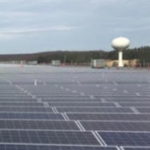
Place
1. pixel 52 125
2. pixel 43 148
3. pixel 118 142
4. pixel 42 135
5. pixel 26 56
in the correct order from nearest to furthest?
pixel 43 148, pixel 118 142, pixel 42 135, pixel 52 125, pixel 26 56

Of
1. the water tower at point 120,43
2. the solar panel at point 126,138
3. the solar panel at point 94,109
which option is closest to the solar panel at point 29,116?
the solar panel at point 94,109

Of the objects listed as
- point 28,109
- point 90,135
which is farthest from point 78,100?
point 90,135

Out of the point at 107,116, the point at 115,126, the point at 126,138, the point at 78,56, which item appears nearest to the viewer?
the point at 126,138

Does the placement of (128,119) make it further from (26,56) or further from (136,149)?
(26,56)

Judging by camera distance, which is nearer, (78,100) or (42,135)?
(42,135)

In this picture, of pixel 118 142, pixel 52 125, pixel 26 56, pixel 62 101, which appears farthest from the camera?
pixel 26 56

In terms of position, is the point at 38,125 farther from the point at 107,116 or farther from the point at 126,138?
the point at 126,138

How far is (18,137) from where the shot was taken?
1101 centimetres

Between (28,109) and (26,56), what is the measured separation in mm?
110943

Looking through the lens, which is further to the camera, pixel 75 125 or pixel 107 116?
pixel 107 116

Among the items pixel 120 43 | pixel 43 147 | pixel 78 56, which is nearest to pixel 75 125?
pixel 43 147

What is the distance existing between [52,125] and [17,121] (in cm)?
107

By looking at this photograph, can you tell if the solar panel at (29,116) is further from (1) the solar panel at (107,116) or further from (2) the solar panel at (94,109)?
(2) the solar panel at (94,109)

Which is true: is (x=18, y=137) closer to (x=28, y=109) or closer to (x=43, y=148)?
(x=43, y=148)
